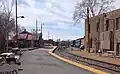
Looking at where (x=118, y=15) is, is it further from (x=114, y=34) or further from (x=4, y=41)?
(x=4, y=41)

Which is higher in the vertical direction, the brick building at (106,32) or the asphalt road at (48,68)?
the brick building at (106,32)

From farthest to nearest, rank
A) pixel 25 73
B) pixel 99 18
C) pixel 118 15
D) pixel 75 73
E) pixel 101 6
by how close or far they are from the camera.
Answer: pixel 101 6
pixel 99 18
pixel 118 15
pixel 75 73
pixel 25 73

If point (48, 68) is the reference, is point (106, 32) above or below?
above

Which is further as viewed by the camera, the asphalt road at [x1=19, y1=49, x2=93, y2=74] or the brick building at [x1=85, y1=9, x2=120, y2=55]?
the brick building at [x1=85, y1=9, x2=120, y2=55]

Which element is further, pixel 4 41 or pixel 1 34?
pixel 4 41

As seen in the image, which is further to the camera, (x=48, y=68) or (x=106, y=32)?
(x=106, y=32)

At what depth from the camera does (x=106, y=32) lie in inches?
2766

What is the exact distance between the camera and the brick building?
64.2 m

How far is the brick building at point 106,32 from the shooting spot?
64.2 meters

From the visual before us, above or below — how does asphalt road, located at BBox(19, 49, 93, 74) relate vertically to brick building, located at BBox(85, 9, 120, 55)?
below

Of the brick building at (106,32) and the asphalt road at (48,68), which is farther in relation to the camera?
the brick building at (106,32)

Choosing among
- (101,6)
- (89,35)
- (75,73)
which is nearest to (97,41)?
(89,35)

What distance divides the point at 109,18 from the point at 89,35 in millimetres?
20392

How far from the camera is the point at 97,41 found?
78625mm
